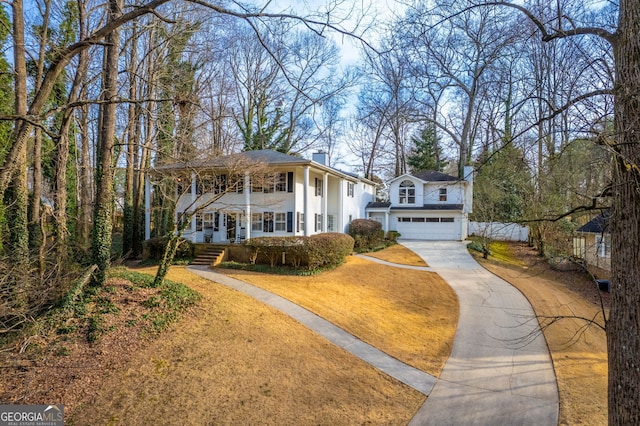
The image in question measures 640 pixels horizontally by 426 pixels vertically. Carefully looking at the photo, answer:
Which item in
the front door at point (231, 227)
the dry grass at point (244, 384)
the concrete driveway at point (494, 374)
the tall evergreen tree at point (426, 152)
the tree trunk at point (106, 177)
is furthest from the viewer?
the tall evergreen tree at point (426, 152)

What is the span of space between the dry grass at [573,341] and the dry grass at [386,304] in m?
2.27

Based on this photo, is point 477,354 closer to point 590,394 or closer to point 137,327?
point 590,394

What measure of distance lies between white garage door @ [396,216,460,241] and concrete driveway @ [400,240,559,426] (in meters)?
14.3

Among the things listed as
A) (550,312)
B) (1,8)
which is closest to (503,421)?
(550,312)

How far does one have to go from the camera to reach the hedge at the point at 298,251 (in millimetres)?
15555

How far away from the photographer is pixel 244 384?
20.1 feet

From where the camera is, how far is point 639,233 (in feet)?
11.0

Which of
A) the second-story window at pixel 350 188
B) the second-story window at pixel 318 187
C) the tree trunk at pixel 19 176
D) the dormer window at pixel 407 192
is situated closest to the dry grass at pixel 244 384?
the tree trunk at pixel 19 176

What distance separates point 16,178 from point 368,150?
111 ft

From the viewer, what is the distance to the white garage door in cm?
2644

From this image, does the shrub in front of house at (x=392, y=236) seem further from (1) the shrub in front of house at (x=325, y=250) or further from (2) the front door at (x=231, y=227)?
(2) the front door at (x=231, y=227)

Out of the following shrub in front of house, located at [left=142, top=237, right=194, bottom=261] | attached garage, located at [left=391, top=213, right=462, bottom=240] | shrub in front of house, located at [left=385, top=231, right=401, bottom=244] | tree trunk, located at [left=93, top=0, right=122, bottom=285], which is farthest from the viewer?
attached garage, located at [left=391, top=213, right=462, bottom=240]

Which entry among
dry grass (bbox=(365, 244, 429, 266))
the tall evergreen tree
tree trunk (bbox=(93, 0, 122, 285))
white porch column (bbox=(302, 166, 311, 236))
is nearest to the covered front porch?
white porch column (bbox=(302, 166, 311, 236))

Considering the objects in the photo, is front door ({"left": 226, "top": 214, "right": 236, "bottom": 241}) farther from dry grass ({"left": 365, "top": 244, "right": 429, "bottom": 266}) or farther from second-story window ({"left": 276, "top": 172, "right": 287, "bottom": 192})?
dry grass ({"left": 365, "top": 244, "right": 429, "bottom": 266})
